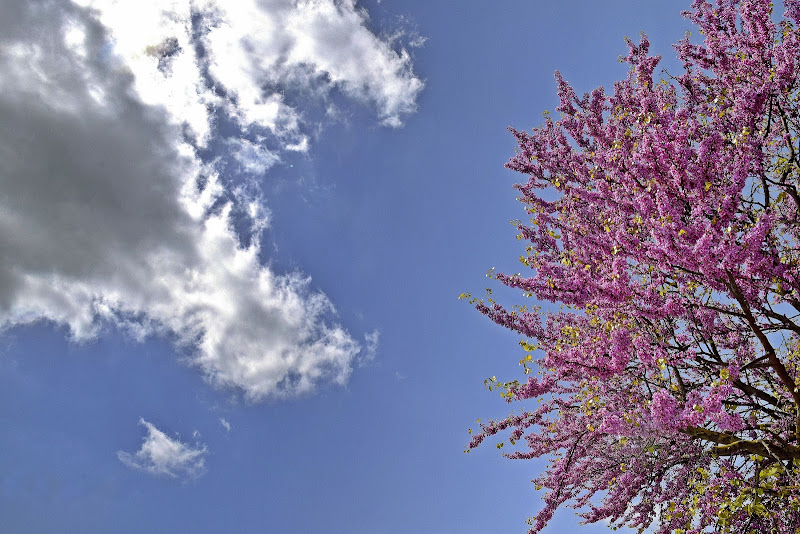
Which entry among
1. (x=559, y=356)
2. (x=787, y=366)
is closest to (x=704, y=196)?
(x=559, y=356)

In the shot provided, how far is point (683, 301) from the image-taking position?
8.20 m

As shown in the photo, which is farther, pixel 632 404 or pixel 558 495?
pixel 558 495

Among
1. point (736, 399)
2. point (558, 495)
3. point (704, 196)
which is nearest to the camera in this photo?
point (704, 196)

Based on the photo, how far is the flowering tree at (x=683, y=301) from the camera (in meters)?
7.54

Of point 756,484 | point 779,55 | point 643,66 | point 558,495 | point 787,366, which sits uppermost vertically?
point 643,66

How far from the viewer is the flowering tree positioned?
754 centimetres

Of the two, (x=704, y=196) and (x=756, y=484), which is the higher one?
(x=704, y=196)

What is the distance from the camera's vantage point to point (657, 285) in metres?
8.70

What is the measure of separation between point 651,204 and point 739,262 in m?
1.51

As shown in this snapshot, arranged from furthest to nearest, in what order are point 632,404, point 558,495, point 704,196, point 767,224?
point 558,495
point 632,404
point 704,196
point 767,224

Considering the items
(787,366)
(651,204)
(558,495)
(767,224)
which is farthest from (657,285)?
(558,495)

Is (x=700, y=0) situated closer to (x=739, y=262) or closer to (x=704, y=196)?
(x=704, y=196)

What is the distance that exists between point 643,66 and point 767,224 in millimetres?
6677

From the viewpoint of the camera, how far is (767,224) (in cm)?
661
